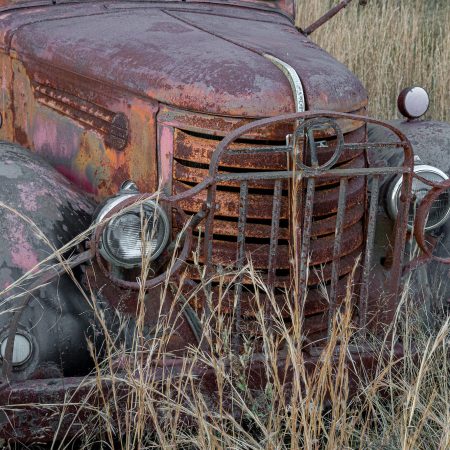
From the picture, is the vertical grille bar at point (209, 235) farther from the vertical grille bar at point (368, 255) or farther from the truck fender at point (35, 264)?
the vertical grille bar at point (368, 255)

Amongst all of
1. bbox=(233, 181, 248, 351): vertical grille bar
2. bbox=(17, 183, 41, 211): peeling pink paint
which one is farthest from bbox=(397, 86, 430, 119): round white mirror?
bbox=(17, 183, 41, 211): peeling pink paint

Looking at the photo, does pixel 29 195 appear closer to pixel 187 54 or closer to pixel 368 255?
pixel 187 54

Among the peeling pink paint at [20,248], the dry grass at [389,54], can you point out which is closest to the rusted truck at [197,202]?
the peeling pink paint at [20,248]

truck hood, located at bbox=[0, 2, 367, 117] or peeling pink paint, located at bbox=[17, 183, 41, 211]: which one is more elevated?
truck hood, located at bbox=[0, 2, 367, 117]

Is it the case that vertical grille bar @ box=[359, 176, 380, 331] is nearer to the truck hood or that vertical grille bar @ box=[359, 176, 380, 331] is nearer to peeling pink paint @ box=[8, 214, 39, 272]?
the truck hood

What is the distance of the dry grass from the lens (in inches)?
272

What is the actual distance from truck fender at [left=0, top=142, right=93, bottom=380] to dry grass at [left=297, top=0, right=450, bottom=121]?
14.5ft

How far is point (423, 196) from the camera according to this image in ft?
10.1

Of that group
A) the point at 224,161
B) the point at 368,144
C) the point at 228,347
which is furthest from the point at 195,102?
the point at 228,347

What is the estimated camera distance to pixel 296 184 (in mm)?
2473

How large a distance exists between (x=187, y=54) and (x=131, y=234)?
688 mm

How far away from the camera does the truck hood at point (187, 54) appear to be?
2.65 metres

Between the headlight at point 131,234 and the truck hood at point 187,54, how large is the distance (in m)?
0.38

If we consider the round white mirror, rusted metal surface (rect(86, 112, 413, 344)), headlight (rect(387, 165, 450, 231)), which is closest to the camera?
rusted metal surface (rect(86, 112, 413, 344))
